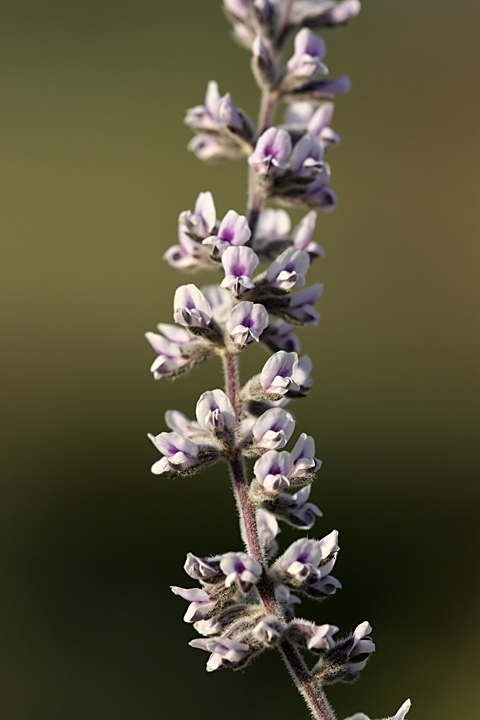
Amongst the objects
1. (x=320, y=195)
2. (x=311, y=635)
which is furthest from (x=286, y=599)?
(x=320, y=195)

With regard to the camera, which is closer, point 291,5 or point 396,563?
point 291,5

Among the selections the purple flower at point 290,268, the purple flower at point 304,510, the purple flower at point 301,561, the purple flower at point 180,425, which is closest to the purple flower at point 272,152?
the purple flower at point 290,268

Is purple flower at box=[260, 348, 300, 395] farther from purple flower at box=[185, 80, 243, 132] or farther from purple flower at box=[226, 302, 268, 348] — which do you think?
purple flower at box=[185, 80, 243, 132]

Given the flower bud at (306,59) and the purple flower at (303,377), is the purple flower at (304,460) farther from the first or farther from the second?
the flower bud at (306,59)

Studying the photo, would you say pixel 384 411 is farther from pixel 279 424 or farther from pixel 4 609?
pixel 279 424

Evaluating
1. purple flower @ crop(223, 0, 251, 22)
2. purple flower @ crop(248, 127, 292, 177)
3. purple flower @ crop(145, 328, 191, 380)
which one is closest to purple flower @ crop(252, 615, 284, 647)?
purple flower @ crop(145, 328, 191, 380)

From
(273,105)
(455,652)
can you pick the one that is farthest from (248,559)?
(455,652)

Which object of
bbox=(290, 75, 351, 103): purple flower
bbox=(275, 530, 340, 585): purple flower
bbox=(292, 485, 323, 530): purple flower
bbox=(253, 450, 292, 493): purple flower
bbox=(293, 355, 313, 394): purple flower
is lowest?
bbox=(275, 530, 340, 585): purple flower
